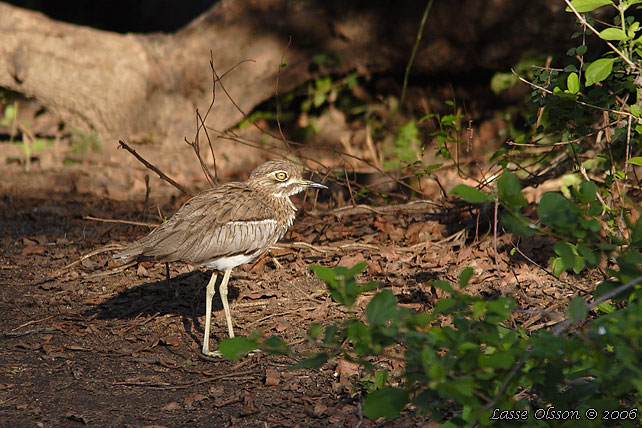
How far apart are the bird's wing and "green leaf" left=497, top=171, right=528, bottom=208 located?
8.22 ft

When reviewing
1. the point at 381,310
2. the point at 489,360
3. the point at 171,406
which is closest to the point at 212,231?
the point at 171,406

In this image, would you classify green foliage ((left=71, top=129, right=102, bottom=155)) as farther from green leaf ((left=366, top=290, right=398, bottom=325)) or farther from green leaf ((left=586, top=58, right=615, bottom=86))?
green leaf ((left=366, top=290, right=398, bottom=325))

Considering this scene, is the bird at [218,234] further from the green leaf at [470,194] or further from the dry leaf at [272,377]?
the green leaf at [470,194]

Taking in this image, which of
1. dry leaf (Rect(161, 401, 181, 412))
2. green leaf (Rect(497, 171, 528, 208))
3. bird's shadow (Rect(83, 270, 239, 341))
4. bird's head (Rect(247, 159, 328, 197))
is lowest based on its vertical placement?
bird's shadow (Rect(83, 270, 239, 341))

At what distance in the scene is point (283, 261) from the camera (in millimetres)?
6031

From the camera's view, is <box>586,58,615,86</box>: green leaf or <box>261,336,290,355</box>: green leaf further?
<box>586,58,615,86</box>: green leaf

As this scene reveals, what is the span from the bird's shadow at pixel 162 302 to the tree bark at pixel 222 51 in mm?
3444

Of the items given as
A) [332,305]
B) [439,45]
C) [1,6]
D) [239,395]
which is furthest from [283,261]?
[1,6]

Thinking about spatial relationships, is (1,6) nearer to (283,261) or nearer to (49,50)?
(49,50)

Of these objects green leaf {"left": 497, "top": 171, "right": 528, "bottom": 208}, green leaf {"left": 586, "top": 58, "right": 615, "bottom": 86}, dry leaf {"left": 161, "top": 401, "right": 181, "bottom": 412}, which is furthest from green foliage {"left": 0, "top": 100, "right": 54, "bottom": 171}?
green leaf {"left": 497, "top": 171, "right": 528, "bottom": 208}

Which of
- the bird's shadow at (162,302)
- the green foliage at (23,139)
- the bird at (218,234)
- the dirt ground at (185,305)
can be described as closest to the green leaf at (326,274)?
the dirt ground at (185,305)

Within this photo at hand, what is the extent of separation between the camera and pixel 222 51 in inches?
331

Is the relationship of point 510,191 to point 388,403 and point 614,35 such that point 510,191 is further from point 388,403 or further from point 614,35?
point 614,35

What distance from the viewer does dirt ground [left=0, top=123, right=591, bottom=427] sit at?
3959 mm
